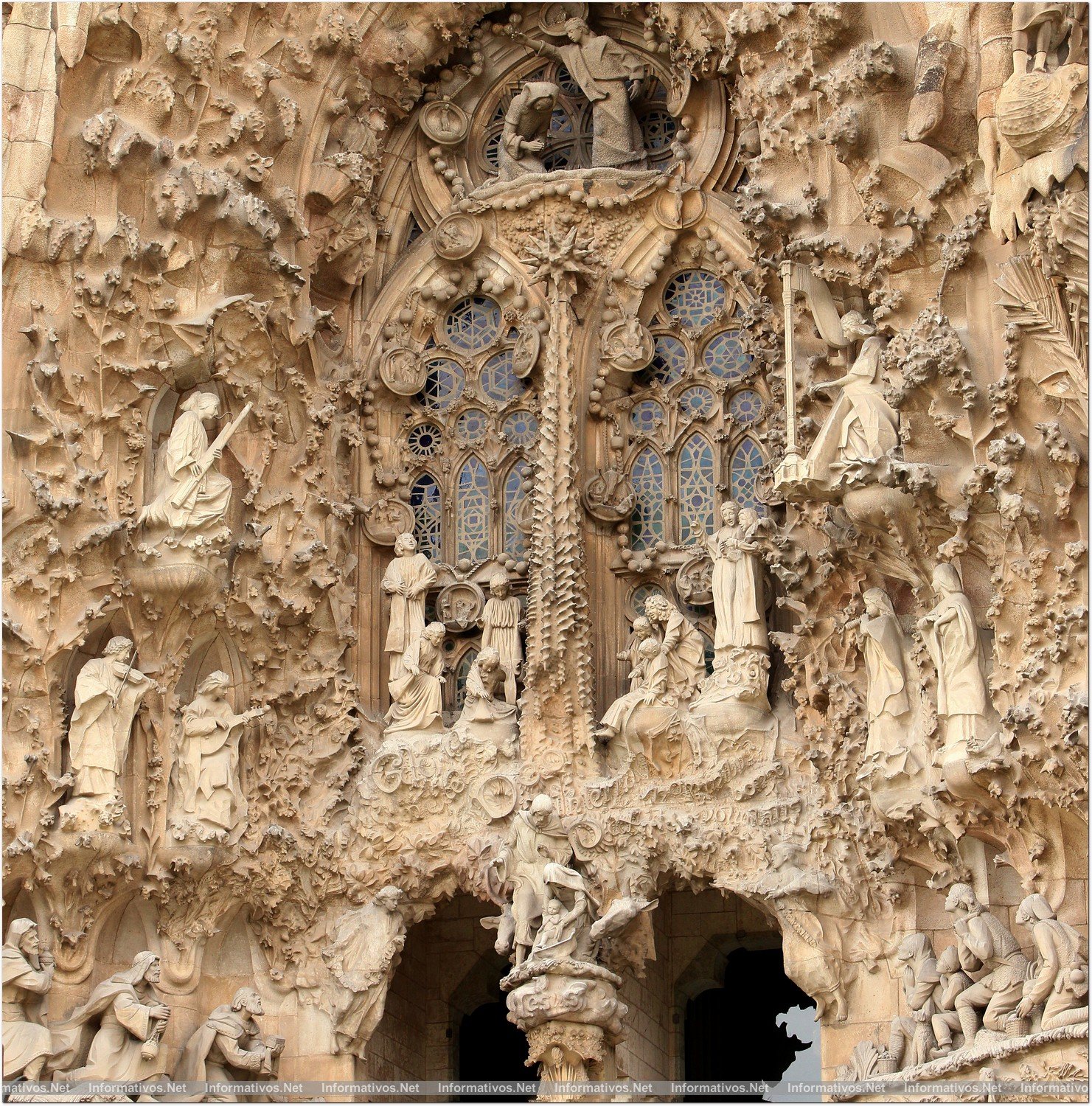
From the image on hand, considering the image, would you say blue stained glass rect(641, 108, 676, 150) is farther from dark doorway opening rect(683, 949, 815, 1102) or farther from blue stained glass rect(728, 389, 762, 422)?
dark doorway opening rect(683, 949, 815, 1102)

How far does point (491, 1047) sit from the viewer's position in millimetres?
17266

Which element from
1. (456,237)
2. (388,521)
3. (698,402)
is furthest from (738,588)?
(456,237)

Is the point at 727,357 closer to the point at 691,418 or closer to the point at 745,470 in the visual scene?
the point at 691,418

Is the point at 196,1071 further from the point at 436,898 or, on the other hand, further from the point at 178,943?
the point at 436,898

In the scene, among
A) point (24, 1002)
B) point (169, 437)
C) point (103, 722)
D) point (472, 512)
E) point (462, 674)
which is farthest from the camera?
point (472, 512)

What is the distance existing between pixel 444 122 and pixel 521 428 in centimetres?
212

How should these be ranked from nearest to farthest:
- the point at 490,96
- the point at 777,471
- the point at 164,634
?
the point at 777,471 → the point at 164,634 → the point at 490,96

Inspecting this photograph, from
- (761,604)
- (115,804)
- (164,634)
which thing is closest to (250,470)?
(164,634)

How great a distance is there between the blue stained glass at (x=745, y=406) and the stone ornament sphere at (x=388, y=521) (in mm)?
2178

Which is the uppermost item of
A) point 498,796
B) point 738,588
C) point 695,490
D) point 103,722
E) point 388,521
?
point 695,490

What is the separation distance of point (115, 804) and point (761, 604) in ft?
13.0

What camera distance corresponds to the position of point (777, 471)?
14.7 m

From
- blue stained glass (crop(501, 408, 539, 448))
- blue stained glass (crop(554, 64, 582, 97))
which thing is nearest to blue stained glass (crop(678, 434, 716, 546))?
blue stained glass (crop(501, 408, 539, 448))

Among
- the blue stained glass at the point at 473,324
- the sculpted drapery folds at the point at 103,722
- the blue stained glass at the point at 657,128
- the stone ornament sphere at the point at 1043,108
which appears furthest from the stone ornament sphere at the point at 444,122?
the stone ornament sphere at the point at 1043,108
